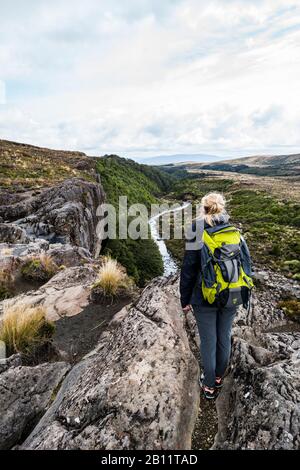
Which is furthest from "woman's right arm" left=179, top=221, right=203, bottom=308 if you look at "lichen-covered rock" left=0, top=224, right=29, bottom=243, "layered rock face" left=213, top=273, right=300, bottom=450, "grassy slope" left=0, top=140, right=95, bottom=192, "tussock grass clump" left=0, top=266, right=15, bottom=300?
"grassy slope" left=0, top=140, right=95, bottom=192

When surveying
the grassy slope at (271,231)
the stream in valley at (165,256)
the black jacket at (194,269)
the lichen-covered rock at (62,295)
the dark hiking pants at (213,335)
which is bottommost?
the stream in valley at (165,256)

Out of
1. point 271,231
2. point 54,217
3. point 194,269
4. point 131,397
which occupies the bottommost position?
point 271,231

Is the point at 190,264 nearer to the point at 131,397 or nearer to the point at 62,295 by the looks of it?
the point at 131,397

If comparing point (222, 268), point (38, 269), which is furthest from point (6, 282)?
point (222, 268)

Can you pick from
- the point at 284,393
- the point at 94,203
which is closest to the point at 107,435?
the point at 284,393

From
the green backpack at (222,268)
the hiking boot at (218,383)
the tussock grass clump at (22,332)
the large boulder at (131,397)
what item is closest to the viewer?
the large boulder at (131,397)

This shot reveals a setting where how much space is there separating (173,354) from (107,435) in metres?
2.16

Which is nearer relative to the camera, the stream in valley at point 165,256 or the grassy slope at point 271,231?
the grassy slope at point 271,231

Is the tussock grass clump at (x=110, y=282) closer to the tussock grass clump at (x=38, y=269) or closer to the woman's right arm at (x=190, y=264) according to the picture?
the tussock grass clump at (x=38, y=269)

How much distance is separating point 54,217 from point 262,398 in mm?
21278

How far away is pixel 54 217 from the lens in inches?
933

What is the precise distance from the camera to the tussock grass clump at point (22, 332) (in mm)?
7363

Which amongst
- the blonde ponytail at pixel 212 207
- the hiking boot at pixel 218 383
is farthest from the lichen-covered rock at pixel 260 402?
the blonde ponytail at pixel 212 207

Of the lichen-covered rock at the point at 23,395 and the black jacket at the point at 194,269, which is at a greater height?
the black jacket at the point at 194,269
